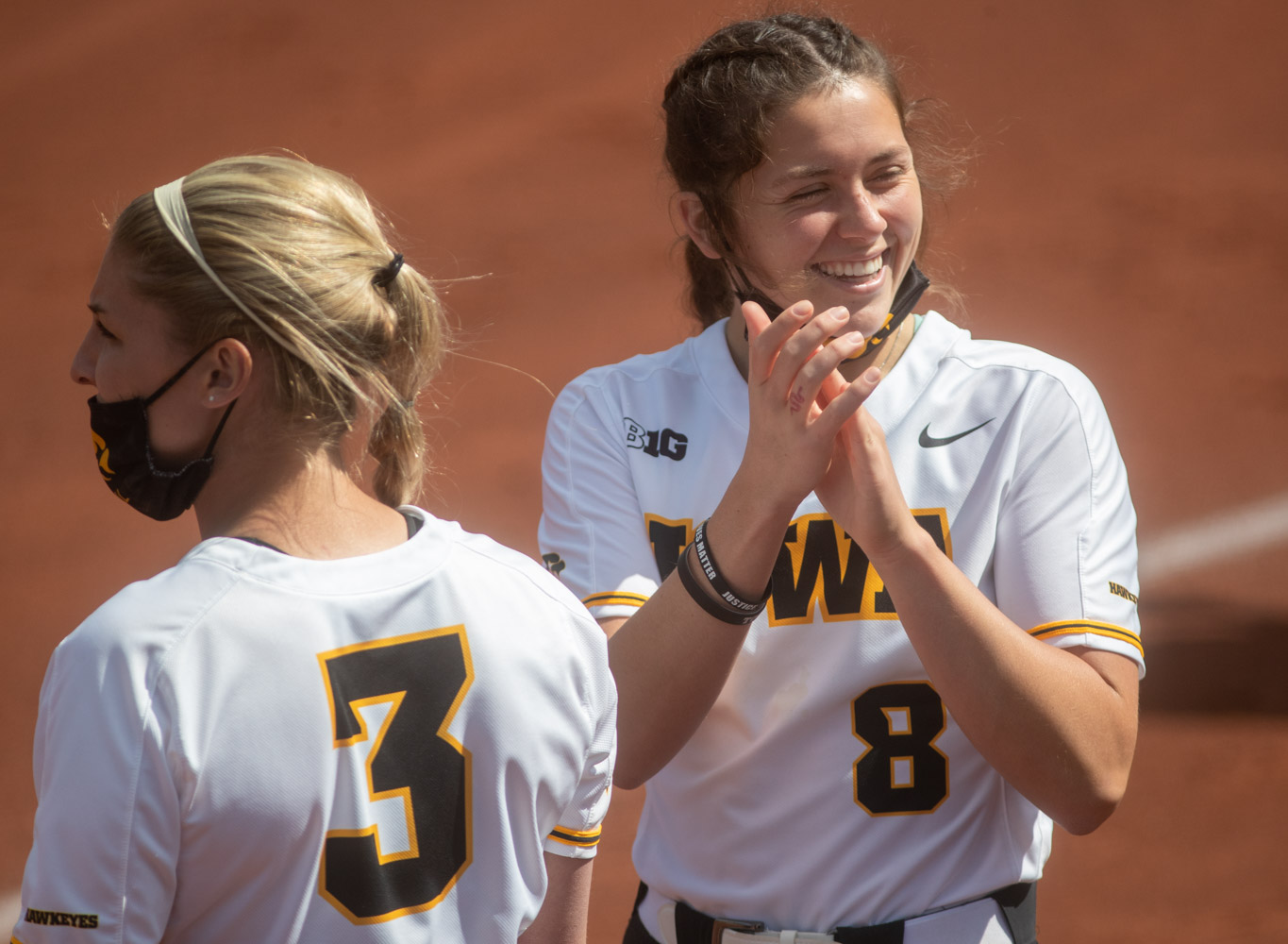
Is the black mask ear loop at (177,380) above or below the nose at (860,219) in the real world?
below

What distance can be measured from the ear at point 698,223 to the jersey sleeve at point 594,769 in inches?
38.0

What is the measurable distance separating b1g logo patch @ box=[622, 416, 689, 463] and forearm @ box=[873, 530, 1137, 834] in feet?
1.75

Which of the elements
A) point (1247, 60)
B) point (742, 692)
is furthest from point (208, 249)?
point (1247, 60)

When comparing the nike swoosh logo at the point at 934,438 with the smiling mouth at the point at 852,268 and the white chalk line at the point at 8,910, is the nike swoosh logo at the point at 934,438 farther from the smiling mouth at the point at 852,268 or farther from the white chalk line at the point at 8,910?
the white chalk line at the point at 8,910

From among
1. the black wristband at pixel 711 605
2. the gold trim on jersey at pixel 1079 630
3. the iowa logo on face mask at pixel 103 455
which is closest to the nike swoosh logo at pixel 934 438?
the gold trim on jersey at pixel 1079 630

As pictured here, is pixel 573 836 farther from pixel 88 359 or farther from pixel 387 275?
pixel 88 359

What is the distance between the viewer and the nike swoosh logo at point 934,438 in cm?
222

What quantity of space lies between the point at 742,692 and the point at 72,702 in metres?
1.11

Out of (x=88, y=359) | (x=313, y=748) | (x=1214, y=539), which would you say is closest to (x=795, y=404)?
(x=313, y=748)

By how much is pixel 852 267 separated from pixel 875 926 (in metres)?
1.14

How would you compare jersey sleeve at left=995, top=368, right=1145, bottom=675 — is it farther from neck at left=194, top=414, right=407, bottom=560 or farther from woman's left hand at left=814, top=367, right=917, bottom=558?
neck at left=194, top=414, right=407, bottom=560

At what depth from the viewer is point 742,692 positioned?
2162 millimetres

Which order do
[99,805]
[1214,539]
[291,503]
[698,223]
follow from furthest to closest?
1. [1214,539]
2. [698,223]
3. [291,503]
4. [99,805]

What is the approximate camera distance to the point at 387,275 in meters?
1.88
